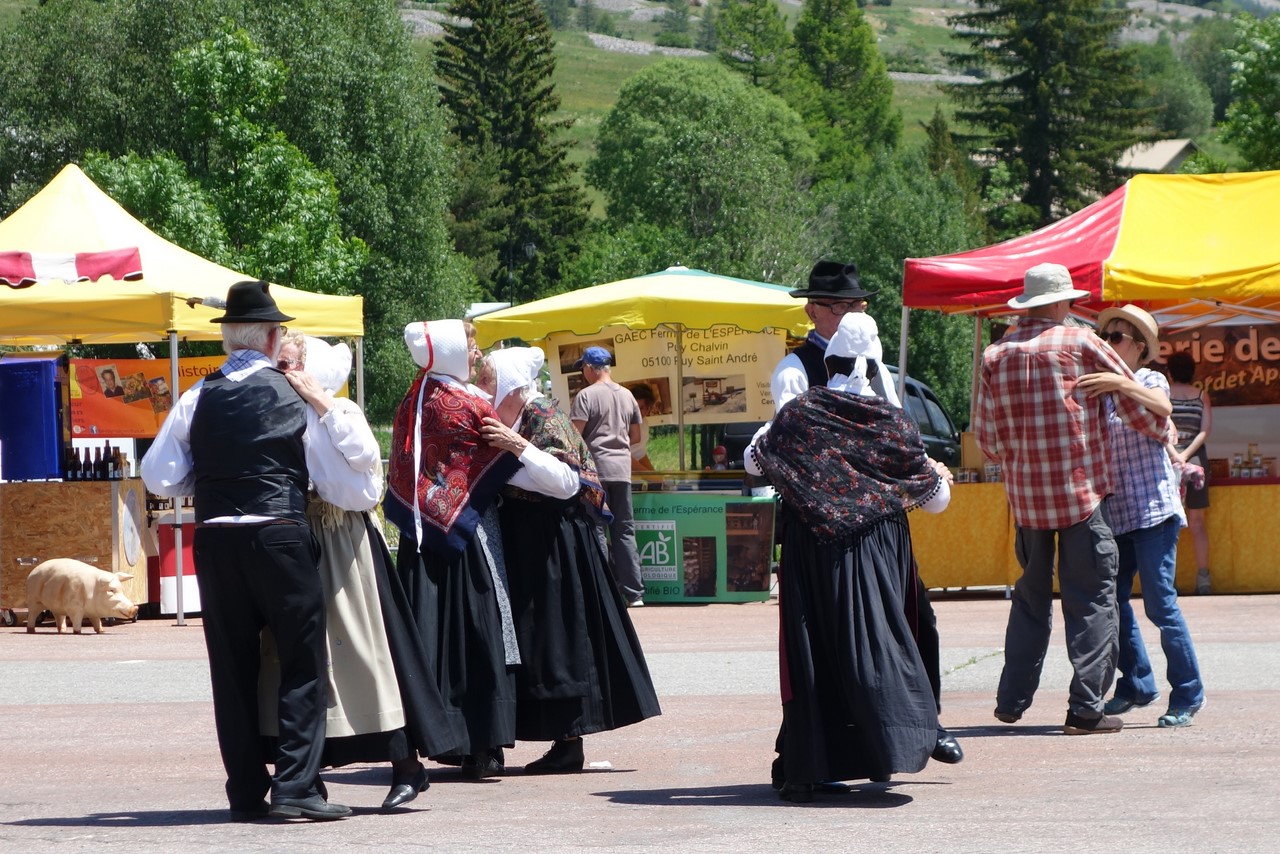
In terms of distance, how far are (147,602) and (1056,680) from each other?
7.83m

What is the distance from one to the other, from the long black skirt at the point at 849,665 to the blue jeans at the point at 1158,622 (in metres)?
2.04

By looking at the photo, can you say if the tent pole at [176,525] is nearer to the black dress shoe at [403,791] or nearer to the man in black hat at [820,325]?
the black dress shoe at [403,791]

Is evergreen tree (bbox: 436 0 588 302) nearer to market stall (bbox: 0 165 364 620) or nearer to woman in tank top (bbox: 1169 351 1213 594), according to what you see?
market stall (bbox: 0 165 364 620)

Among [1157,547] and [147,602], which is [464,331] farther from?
[147,602]

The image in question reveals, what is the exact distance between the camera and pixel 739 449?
23797 mm

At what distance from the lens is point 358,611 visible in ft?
20.1

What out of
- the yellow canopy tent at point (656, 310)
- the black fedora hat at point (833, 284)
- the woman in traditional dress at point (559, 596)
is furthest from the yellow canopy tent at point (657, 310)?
the black fedora hat at point (833, 284)

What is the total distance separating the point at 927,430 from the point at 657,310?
10592mm

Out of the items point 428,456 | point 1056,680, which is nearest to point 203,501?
point 428,456

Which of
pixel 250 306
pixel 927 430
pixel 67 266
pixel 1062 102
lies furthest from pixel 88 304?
pixel 1062 102

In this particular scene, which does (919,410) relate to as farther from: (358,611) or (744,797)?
(358,611)

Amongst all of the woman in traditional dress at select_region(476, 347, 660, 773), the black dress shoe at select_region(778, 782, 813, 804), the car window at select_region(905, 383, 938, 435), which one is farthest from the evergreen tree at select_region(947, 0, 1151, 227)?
the black dress shoe at select_region(778, 782, 813, 804)

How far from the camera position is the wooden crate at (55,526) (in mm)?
13688

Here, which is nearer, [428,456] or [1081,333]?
[428,456]
